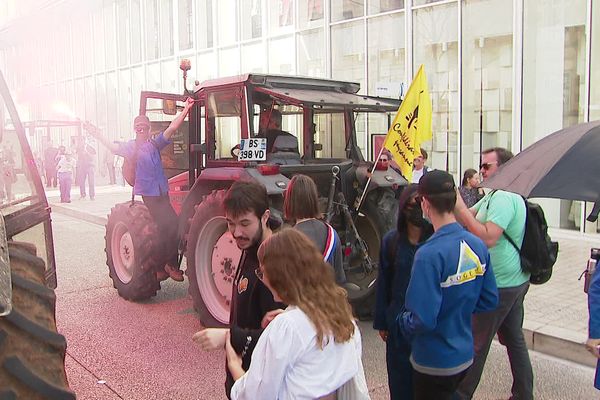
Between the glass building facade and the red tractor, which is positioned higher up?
the glass building facade

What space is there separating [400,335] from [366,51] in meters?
11.7

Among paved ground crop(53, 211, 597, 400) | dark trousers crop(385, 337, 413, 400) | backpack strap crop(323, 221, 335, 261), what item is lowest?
paved ground crop(53, 211, 597, 400)

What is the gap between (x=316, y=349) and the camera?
2086 millimetres

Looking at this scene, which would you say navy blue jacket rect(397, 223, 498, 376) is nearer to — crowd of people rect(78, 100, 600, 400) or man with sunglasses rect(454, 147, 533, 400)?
crowd of people rect(78, 100, 600, 400)

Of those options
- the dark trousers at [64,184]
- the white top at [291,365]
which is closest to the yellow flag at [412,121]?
the white top at [291,365]

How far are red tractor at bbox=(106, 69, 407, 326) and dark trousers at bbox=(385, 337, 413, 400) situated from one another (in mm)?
2100

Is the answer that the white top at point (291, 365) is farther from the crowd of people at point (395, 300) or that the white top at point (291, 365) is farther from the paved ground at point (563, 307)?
the paved ground at point (563, 307)

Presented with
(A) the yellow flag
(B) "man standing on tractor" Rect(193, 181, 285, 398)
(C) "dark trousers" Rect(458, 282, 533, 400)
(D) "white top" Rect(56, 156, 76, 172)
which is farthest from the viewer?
(D) "white top" Rect(56, 156, 76, 172)

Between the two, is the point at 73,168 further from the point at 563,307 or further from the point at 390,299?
the point at 390,299

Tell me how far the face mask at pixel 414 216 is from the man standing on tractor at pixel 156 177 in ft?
11.4

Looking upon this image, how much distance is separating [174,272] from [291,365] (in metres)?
4.64

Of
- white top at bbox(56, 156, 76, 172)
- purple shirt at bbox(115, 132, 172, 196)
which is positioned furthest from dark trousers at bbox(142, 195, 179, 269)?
white top at bbox(56, 156, 76, 172)

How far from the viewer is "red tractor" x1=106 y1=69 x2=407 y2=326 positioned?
5613 mm

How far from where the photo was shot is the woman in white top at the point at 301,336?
2053 mm
